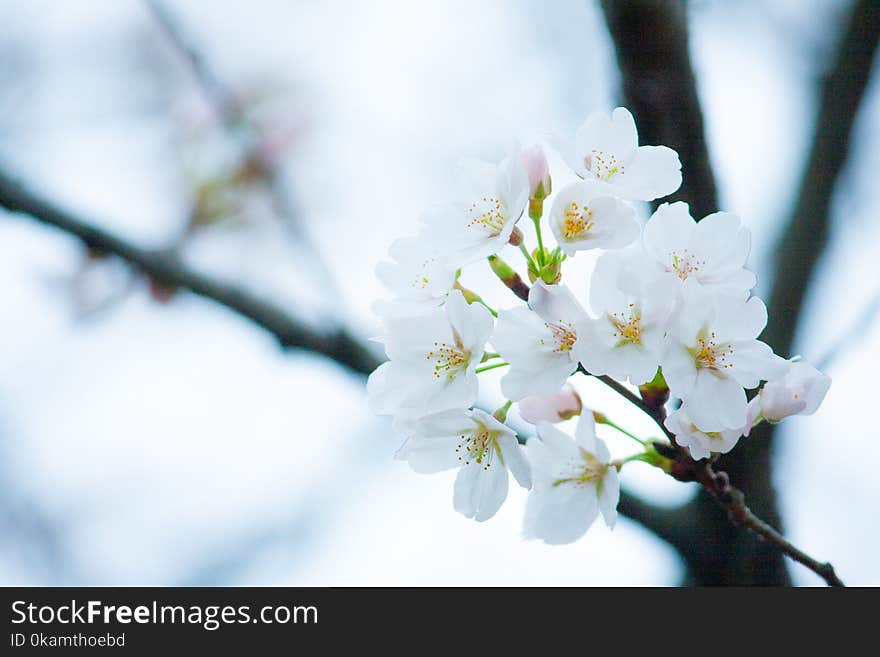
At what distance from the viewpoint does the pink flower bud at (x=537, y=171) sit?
77cm

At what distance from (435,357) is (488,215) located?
0.16 m

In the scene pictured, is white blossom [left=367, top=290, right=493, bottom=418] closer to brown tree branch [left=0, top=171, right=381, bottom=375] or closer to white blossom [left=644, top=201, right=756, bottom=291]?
white blossom [left=644, top=201, right=756, bottom=291]

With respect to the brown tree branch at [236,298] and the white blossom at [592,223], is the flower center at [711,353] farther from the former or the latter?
the brown tree branch at [236,298]

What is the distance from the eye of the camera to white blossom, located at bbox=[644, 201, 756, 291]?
736 mm

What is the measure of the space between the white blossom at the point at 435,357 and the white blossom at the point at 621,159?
0.18 metres

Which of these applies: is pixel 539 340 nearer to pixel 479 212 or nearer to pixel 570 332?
pixel 570 332

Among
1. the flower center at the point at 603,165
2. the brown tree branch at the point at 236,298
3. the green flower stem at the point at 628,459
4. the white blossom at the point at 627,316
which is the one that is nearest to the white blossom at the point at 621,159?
the flower center at the point at 603,165

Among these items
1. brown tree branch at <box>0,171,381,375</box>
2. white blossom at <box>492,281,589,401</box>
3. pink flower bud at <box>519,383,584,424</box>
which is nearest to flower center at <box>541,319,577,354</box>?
white blossom at <box>492,281,589,401</box>

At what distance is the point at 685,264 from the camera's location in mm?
741

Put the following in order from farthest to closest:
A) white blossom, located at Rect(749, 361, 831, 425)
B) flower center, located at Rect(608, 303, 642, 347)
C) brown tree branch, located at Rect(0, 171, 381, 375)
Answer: brown tree branch, located at Rect(0, 171, 381, 375), white blossom, located at Rect(749, 361, 831, 425), flower center, located at Rect(608, 303, 642, 347)

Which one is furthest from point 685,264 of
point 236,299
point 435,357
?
point 236,299

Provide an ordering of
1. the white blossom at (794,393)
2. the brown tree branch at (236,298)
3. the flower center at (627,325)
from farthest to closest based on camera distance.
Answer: the brown tree branch at (236,298) → the white blossom at (794,393) → the flower center at (627,325)

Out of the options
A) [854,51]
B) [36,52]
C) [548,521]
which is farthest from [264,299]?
[36,52]

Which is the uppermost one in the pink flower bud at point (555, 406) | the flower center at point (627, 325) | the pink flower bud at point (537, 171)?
the pink flower bud at point (537, 171)
